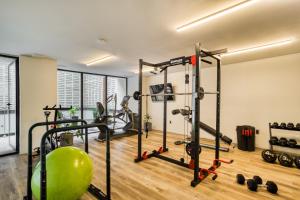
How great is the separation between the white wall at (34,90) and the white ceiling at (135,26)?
1.64ft

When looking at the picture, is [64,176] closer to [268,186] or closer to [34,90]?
[268,186]

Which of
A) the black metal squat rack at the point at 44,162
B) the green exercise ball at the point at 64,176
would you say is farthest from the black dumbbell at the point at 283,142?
the green exercise ball at the point at 64,176

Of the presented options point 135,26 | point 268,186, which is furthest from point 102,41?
point 268,186

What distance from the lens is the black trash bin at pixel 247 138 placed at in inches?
169

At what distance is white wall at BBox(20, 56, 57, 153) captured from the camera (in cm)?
404

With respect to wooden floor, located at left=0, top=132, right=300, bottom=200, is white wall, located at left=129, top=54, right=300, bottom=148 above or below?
above

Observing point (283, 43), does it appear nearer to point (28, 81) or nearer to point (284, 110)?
point (284, 110)

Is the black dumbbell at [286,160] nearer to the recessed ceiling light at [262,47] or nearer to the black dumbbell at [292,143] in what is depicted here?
the black dumbbell at [292,143]

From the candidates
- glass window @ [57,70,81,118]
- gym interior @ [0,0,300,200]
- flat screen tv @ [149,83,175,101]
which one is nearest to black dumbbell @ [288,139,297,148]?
gym interior @ [0,0,300,200]

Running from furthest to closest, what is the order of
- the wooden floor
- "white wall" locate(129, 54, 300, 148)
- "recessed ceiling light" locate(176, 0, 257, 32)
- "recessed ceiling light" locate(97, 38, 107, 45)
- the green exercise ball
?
"white wall" locate(129, 54, 300, 148), "recessed ceiling light" locate(97, 38, 107, 45), the wooden floor, "recessed ceiling light" locate(176, 0, 257, 32), the green exercise ball

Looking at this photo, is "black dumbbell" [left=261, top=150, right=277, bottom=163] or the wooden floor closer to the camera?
the wooden floor

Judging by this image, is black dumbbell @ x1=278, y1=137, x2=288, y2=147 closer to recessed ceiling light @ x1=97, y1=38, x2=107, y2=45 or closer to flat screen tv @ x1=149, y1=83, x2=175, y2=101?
flat screen tv @ x1=149, y1=83, x2=175, y2=101

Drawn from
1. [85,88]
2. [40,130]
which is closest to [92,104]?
[85,88]

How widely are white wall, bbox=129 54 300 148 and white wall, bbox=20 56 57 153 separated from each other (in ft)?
16.1
